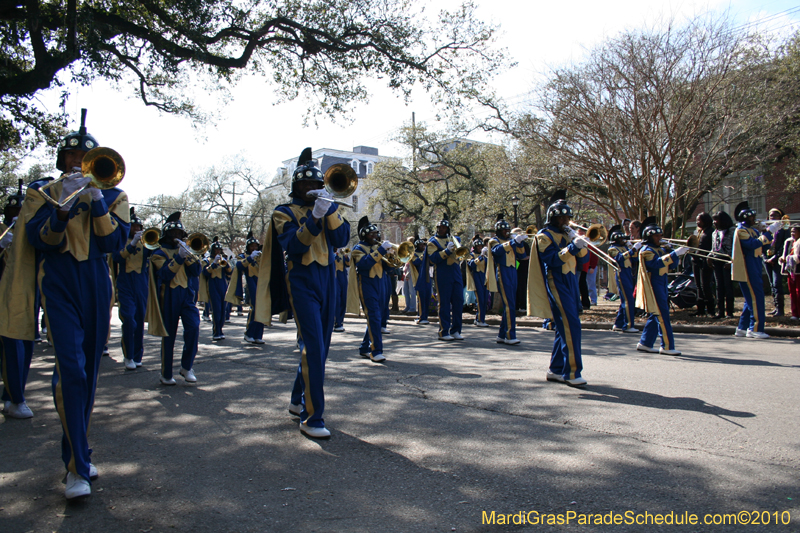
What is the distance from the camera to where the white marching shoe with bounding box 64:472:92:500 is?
11.1ft

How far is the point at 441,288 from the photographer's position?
1091 centimetres

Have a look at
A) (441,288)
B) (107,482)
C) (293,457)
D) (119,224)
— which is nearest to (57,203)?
(119,224)

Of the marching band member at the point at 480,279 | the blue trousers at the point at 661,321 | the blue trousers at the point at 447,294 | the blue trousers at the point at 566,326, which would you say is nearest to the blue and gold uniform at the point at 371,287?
the blue trousers at the point at 447,294

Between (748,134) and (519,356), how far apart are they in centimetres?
1292

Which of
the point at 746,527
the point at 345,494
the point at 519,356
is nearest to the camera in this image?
the point at 746,527

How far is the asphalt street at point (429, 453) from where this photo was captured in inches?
124

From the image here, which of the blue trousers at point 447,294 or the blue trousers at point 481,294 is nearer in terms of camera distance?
the blue trousers at point 447,294

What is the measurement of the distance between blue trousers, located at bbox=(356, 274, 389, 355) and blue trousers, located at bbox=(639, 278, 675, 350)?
4.15 m

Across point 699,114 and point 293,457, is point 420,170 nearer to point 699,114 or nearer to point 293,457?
point 699,114

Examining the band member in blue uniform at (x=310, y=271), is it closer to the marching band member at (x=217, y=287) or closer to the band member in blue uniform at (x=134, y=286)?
the band member in blue uniform at (x=134, y=286)

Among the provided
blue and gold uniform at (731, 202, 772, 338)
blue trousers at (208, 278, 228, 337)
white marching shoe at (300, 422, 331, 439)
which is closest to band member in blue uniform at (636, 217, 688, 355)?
blue and gold uniform at (731, 202, 772, 338)

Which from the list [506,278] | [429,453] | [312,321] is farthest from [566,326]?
[506,278]

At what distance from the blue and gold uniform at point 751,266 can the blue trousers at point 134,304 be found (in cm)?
997

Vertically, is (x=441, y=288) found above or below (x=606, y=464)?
above
